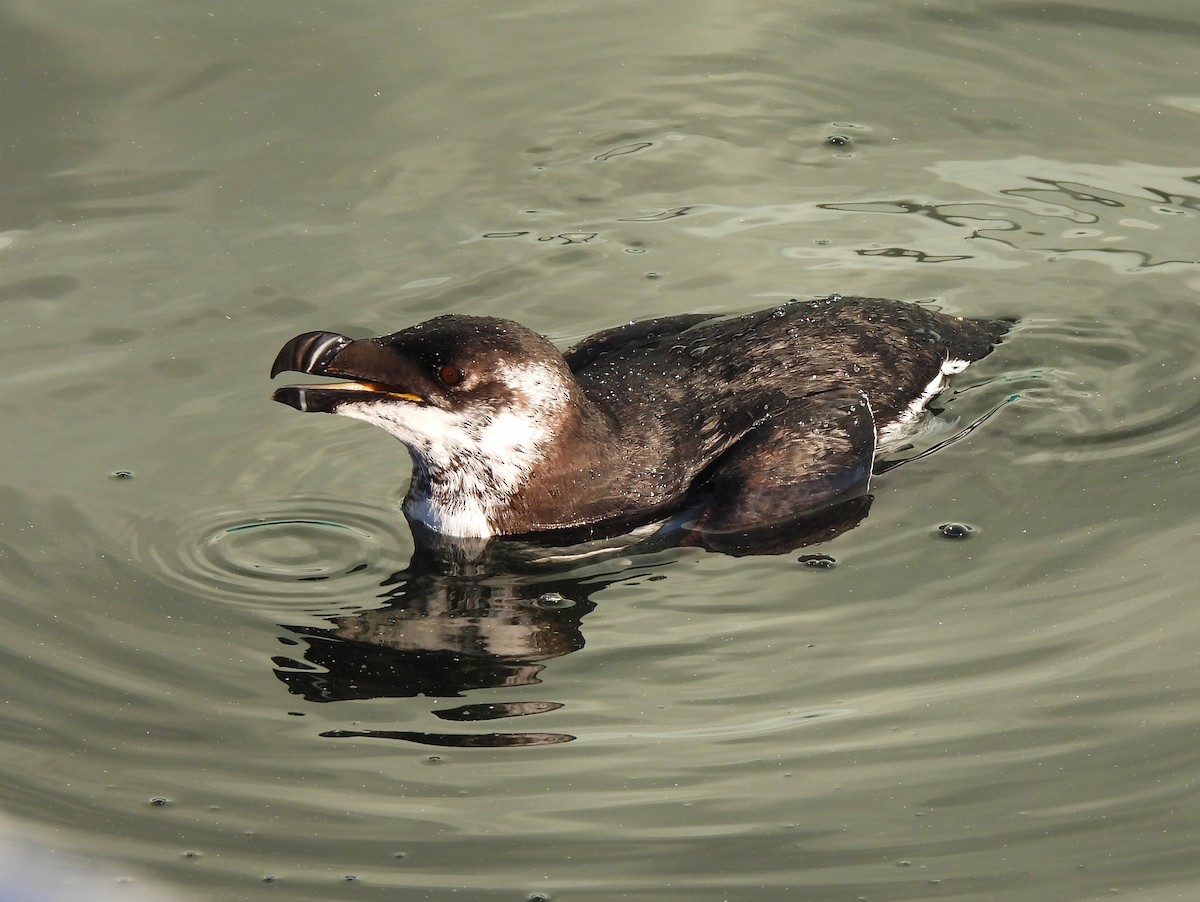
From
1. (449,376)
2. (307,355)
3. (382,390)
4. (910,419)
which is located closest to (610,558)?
(449,376)

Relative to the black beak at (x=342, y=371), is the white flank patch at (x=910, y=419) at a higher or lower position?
lower

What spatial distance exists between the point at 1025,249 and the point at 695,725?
14.2ft

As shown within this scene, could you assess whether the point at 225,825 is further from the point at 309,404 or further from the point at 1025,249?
the point at 1025,249

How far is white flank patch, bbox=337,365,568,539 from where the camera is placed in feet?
20.5

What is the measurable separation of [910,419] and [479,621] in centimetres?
214

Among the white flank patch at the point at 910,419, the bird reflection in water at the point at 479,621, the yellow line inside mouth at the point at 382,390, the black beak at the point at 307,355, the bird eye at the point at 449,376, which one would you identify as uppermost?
the black beak at the point at 307,355

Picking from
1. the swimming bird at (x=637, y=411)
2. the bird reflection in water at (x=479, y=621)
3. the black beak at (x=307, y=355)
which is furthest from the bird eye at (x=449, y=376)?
the bird reflection in water at (x=479, y=621)

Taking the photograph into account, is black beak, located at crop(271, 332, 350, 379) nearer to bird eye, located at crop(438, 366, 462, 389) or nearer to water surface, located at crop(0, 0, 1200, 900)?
bird eye, located at crop(438, 366, 462, 389)

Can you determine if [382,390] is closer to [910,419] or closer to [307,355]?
[307,355]

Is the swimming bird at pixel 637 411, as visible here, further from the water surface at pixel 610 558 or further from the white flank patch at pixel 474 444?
the water surface at pixel 610 558

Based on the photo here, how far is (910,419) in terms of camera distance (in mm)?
7113

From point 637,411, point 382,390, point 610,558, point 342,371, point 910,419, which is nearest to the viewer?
point 342,371

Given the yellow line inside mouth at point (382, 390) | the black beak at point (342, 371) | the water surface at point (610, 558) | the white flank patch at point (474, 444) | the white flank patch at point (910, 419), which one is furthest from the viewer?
the white flank patch at point (910, 419)

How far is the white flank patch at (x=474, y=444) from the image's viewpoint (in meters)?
6.26
